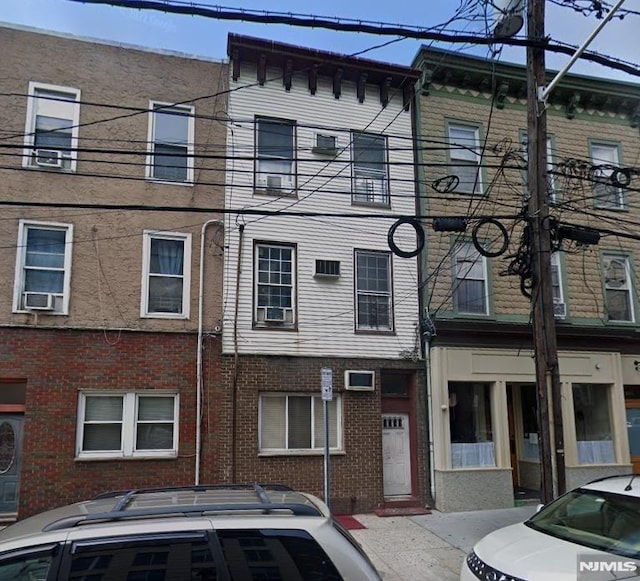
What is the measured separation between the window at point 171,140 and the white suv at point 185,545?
971 cm

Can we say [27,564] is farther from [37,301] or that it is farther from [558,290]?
[558,290]

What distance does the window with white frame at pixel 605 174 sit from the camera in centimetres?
1493

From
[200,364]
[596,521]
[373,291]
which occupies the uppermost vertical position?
[373,291]

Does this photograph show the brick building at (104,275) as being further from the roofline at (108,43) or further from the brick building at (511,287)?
the brick building at (511,287)

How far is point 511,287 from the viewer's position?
13.6 metres

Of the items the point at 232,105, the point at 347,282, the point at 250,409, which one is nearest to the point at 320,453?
the point at 250,409

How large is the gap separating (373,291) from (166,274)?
15.4 feet

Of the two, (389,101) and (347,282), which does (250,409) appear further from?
(389,101)

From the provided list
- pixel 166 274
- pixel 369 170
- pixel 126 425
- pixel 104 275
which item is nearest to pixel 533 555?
pixel 126 425

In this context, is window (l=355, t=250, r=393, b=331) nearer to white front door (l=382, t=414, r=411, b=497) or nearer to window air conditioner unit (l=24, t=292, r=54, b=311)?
white front door (l=382, t=414, r=411, b=497)

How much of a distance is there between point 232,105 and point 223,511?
→ 35.9 ft

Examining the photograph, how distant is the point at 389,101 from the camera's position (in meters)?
14.0

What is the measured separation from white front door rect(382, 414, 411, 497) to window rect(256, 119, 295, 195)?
5862 mm

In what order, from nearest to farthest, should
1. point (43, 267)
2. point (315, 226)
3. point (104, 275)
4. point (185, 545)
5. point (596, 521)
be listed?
point (185, 545), point (596, 521), point (43, 267), point (104, 275), point (315, 226)
